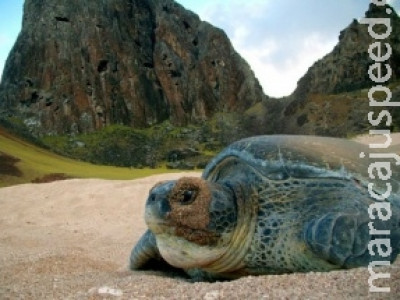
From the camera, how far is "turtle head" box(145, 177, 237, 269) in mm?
2943

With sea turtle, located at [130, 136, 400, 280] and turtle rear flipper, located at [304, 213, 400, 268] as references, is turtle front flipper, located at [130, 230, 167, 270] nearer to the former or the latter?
sea turtle, located at [130, 136, 400, 280]

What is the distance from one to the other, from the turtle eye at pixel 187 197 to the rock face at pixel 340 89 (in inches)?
1773

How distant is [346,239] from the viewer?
8.63 feet

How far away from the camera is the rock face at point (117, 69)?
93.5 m

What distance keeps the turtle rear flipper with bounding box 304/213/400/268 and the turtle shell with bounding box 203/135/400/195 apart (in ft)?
1.60

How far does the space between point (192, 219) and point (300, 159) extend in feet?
2.92

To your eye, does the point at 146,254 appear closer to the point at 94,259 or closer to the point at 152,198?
the point at 152,198

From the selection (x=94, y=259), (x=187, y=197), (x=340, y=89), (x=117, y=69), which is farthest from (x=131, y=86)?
(x=187, y=197)

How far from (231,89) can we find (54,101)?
39.0 metres

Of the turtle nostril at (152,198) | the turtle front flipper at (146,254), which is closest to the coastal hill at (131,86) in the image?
the turtle front flipper at (146,254)

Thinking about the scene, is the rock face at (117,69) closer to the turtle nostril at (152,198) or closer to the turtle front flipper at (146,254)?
the turtle front flipper at (146,254)

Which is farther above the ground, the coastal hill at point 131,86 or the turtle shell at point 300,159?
the coastal hill at point 131,86

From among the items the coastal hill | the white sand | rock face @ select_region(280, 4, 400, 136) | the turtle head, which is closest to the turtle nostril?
the turtle head

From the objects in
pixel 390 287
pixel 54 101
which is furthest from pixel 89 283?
pixel 54 101
